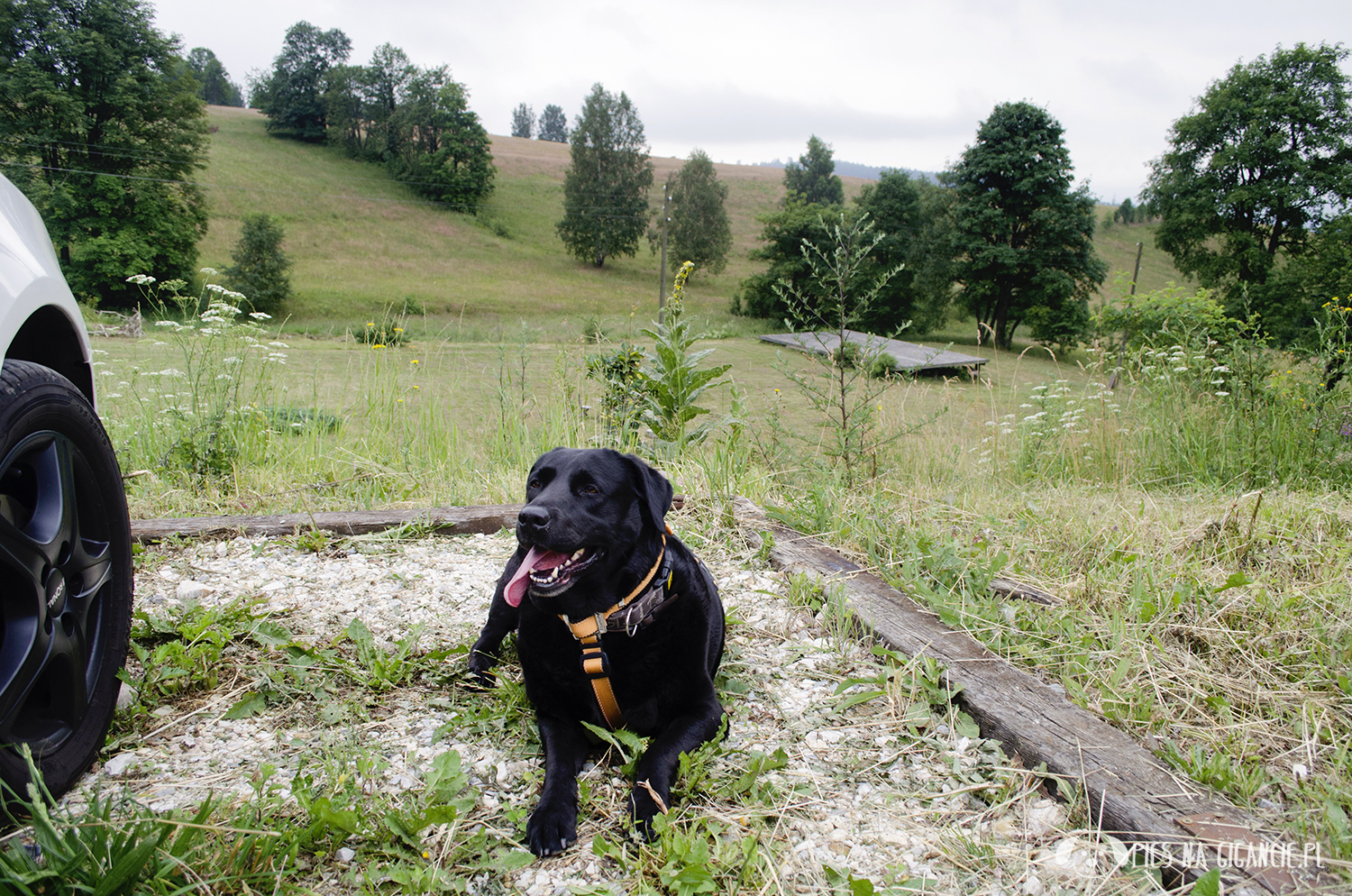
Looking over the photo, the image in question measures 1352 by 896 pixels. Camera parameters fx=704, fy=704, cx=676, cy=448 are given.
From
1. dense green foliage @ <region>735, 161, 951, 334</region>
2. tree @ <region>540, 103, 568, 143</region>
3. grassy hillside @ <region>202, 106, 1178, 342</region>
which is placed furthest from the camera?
tree @ <region>540, 103, 568, 143</region>

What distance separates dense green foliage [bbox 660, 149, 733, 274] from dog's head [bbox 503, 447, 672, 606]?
144ft

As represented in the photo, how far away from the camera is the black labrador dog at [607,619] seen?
78.0 inches

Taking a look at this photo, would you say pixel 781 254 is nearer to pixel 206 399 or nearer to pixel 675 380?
pixel 675 380

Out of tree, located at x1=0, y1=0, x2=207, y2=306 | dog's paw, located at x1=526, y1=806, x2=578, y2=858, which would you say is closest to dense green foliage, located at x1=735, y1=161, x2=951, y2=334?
tree, located at x1=0, y1=0, x2=207, y2=306

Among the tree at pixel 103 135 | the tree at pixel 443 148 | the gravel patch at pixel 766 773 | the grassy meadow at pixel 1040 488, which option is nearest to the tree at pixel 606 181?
the tree at pixel 443 148

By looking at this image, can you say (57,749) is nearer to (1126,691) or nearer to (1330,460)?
(1126,691)

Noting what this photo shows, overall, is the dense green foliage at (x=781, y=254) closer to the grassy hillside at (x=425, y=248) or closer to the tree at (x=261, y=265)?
the grassy hillside at (x=425, y=248)

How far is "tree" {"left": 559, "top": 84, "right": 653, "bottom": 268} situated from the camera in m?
48.1

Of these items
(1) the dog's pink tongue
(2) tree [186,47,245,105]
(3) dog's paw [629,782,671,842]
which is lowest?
(3) dog's paw [629,782,671,842]

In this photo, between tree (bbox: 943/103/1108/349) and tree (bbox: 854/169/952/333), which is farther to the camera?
tree (bbox: 854/169/952/333)

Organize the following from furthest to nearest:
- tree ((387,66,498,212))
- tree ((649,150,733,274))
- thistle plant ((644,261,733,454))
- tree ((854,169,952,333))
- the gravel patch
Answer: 1. tree ((387,66,498,212))
2. tree ((649,150,733,274))
3. tree ((854,169,952,333))
4. thistle plant ((644,261,733,454))
5. the gravel patch

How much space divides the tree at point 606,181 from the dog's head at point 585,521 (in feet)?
158

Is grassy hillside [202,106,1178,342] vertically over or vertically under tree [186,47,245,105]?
under

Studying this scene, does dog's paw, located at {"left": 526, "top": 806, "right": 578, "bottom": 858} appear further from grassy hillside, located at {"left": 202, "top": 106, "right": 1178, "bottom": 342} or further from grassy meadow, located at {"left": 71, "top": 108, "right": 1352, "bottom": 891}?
grassy hillside, located at {"left": 202, "top": 106, "right": 1178, "bottom": 342}
